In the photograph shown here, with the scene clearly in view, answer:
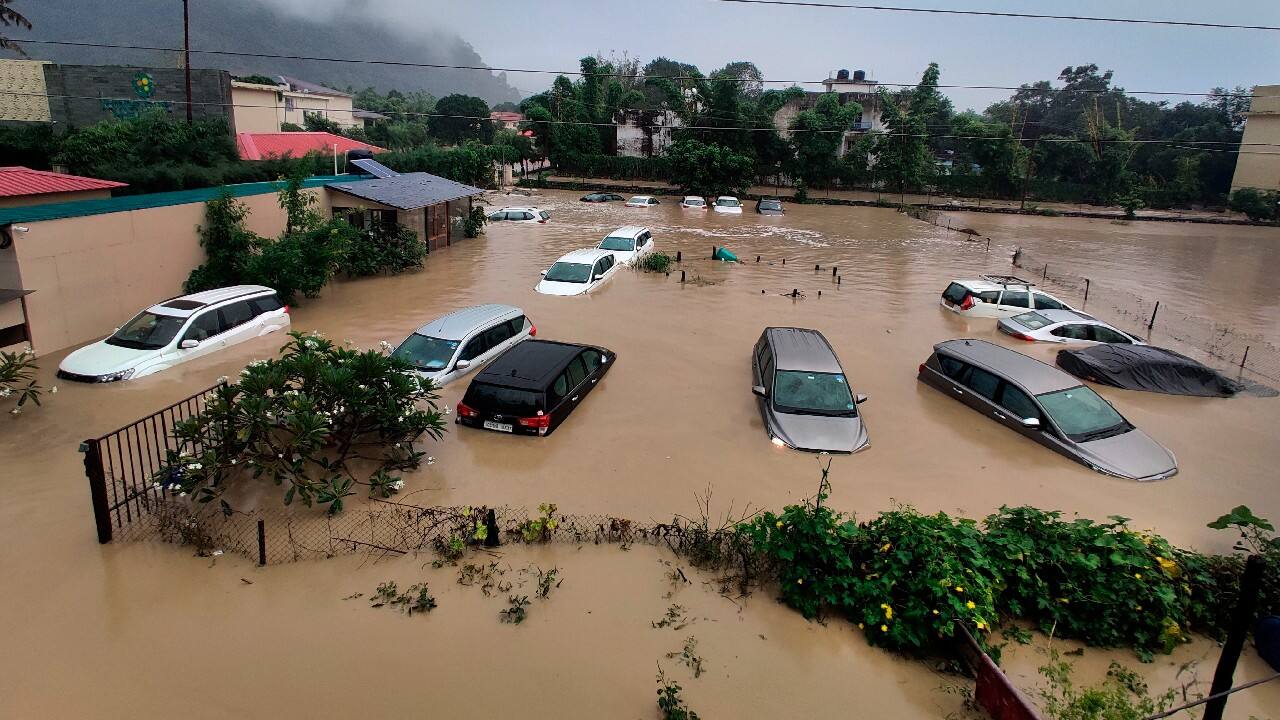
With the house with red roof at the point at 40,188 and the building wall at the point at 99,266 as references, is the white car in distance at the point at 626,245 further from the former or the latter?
the house with red roof at the point at 40,188

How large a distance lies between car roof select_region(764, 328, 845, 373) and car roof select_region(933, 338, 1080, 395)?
2.54 m

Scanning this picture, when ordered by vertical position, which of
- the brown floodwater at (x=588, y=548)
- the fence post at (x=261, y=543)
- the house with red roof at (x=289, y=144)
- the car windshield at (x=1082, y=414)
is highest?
the house with red roof at (x=289, y=144)

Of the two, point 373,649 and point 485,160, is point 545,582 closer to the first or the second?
point 373,649

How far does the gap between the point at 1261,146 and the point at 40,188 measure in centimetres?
7001

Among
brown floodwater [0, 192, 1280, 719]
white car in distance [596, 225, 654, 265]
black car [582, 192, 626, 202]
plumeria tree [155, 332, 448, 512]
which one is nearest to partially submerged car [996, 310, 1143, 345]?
brown floodwater [0, 192, 1280, 719]

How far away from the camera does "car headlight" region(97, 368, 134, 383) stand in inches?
484

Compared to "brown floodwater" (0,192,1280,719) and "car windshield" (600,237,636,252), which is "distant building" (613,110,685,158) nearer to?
"car windshield" (600,237,636,252)

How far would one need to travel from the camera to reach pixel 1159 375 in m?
14.5

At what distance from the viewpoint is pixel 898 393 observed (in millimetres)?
14094

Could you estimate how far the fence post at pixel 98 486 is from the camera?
25.0 ft

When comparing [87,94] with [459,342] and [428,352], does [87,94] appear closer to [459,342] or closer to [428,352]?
[428,352]

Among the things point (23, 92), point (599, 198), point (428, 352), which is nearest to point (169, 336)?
point (428, 352)

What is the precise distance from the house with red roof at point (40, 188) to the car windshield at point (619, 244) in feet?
45.5

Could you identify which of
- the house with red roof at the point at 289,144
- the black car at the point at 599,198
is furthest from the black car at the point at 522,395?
the black car at the point at 599,198
